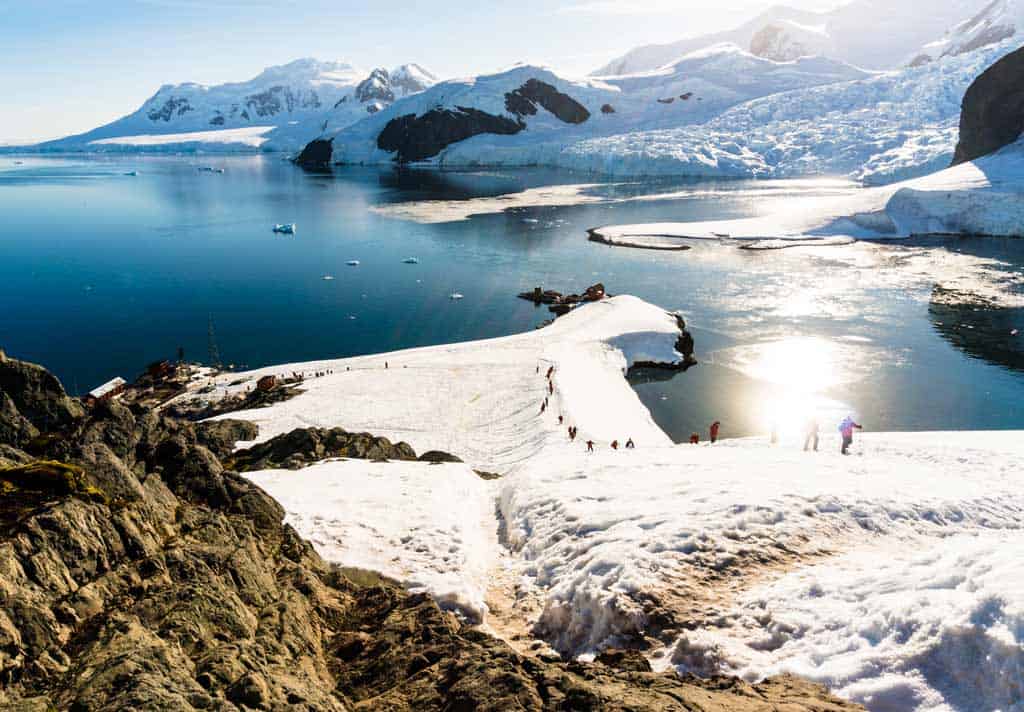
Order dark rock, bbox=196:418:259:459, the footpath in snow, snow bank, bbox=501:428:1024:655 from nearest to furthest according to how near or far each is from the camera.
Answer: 1. the footpath in snow
2. snow bank, bbox=501:428:1024:655
3. dark rock, bbox=196:418:259:459

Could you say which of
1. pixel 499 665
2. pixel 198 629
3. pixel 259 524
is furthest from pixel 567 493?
pixel 198 629

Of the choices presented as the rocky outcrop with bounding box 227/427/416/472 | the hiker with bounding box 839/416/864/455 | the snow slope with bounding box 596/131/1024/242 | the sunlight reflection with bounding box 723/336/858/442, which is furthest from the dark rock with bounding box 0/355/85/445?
the snow slope with bounding box 596/131/1024/242

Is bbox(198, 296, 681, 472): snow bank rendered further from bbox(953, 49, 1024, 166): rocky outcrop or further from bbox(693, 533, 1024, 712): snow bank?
bbox(953, 49, 1024, 166): rocky outcrop

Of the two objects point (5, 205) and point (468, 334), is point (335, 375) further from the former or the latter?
point (5, 205)

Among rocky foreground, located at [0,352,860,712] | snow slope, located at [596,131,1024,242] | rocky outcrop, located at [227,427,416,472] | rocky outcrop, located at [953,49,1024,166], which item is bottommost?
rocky outcrop, located at [227,427,416,472]

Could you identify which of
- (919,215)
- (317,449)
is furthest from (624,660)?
(919,215)

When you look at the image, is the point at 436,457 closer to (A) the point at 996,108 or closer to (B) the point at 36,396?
(B) the point at 36,396
